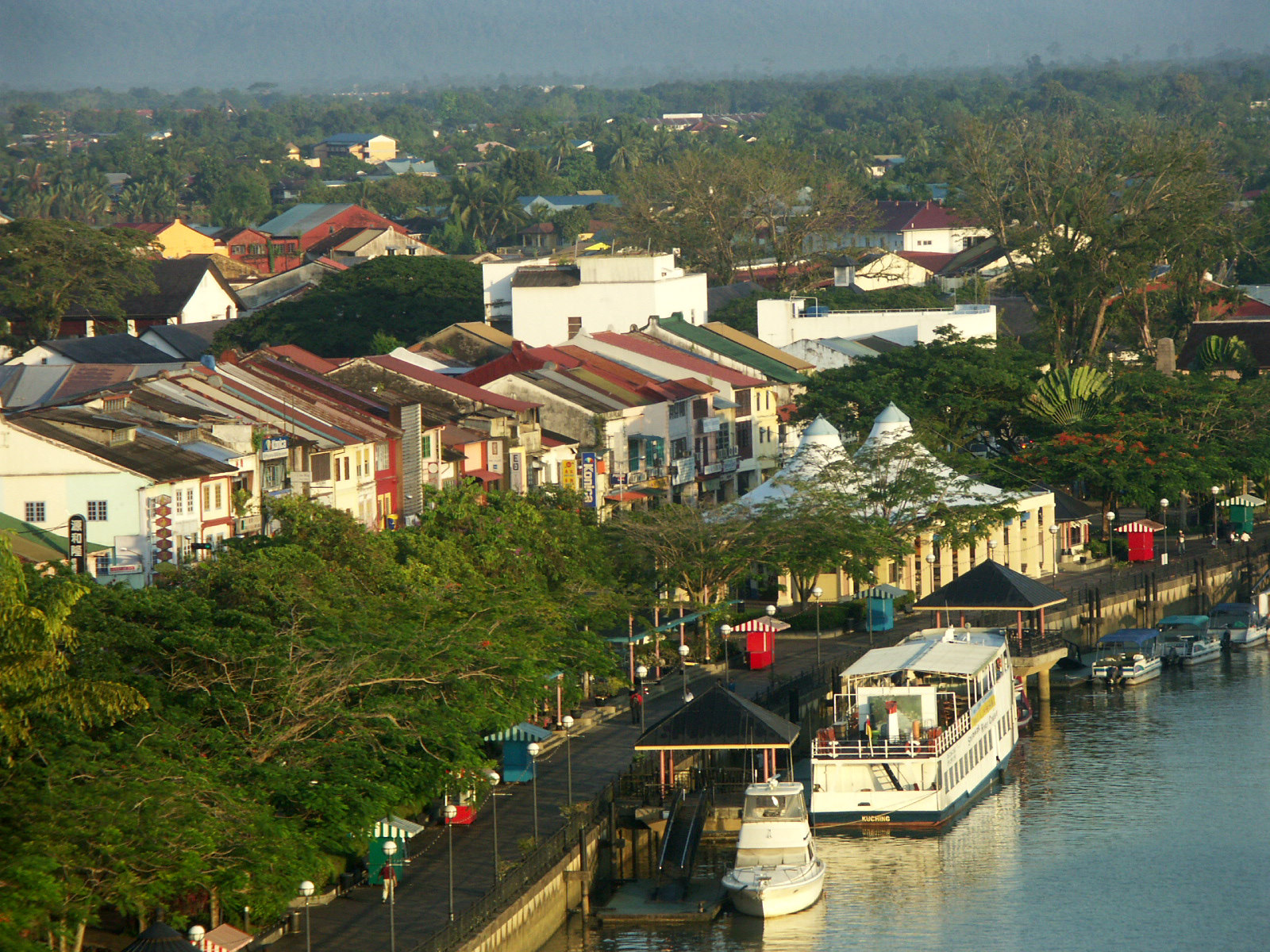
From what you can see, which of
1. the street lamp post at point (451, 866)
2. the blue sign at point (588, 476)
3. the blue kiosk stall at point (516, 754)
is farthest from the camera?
the blue sign at point (588, 476)

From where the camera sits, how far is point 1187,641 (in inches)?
2768

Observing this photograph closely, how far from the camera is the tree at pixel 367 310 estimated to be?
111 meters

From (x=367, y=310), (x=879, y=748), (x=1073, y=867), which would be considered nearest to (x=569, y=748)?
(x=879, y=748)

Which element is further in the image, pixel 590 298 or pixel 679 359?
pixel 590 298

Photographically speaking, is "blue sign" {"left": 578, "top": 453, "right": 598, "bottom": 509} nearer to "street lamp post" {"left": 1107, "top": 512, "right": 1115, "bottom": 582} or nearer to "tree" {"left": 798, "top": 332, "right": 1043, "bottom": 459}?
"tree" {"left": 798, "top": 332, "right": 1043, "bottom": 459}

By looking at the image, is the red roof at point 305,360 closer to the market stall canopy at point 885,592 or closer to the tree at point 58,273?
the market stall canopy at point 885,592

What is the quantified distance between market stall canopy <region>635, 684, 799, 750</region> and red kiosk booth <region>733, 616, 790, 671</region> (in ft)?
44.9

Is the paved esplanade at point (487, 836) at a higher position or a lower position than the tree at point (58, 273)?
lower

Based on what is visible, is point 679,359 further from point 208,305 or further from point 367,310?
point 208,305

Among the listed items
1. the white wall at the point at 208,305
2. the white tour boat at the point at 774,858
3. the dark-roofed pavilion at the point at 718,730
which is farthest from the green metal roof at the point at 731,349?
the white tour boat at the point at 774,858

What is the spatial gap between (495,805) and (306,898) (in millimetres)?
8477

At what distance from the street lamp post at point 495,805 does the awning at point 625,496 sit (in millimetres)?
36130

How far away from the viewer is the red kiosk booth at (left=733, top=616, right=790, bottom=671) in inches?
2402

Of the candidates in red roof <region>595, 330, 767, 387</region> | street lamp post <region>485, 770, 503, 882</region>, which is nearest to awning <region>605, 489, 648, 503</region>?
red roof <region>595, 330, 767, 387</region>
